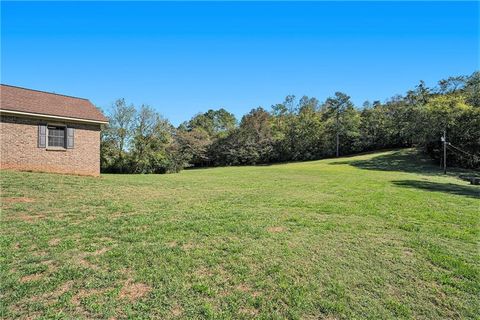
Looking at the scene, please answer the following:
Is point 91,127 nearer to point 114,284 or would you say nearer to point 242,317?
point 114,284

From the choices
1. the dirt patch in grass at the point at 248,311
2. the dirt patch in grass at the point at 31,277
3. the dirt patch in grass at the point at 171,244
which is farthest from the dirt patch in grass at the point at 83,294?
the dirt patch in grass at the point at 248,311

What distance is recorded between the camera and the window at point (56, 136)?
1317 cm

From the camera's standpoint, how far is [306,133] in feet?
135

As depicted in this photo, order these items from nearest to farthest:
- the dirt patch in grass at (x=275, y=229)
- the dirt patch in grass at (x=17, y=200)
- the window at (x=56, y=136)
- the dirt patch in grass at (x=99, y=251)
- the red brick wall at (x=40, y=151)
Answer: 1. the dirt patch in grass at (x=99, y=251)
2. the dirt patch in grass at (x=275, y=229)
3. the dirt patch in grass at (x=17, y=200)
4. the red brick wall at (x=40, y=151)
5. the window at (x=56, y=136)

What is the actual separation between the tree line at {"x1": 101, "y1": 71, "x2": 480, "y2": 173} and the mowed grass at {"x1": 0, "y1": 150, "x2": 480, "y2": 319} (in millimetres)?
18276

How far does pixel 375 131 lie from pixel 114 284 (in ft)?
149

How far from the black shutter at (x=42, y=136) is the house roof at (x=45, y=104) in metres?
0.68

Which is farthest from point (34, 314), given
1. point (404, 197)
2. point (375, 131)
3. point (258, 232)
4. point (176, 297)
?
point (375, 131)

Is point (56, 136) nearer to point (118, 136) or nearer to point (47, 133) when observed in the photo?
point (47, 133)

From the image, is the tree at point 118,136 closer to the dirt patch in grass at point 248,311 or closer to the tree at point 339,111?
the dirt patch in grass at point 248,311

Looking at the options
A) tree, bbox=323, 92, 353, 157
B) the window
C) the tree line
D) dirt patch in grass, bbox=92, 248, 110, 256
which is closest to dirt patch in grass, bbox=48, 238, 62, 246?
dirt patch in grass, bbox=92, 248, 110, 256

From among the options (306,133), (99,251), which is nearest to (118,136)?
(99,251)

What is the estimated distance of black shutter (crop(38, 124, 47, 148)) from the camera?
12688mm

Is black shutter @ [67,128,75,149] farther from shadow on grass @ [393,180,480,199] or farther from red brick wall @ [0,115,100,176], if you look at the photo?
shadow on grass @ [393,180,480,199]
